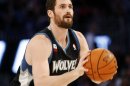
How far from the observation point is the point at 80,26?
455 inches

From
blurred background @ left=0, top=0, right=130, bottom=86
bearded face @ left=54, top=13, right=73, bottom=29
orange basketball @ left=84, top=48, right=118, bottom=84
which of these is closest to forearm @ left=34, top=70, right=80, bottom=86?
orange basketball @ left=84, top=48, right=118, bottom=84

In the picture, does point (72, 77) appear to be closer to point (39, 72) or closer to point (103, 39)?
point (39, 72)

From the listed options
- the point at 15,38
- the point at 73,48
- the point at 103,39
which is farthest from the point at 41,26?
the point at 73,48

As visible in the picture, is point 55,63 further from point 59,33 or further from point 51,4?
point 51,4

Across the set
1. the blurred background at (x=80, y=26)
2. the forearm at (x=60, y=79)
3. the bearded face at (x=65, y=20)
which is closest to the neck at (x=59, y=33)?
the bearded face at (x=65, y=20)

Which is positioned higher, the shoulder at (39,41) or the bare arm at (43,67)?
the shoulder at (39,41)

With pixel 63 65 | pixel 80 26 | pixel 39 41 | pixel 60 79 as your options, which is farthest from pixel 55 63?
pixel 80 26

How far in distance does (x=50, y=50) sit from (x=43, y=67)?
11.5 inches

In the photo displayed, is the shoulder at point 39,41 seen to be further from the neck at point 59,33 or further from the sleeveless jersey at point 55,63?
the neck at point 59,33

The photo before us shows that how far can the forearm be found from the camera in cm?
609

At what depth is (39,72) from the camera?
6254 millimetres

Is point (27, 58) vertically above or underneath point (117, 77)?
above

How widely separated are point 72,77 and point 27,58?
751 mm

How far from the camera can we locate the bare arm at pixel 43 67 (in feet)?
20.0
